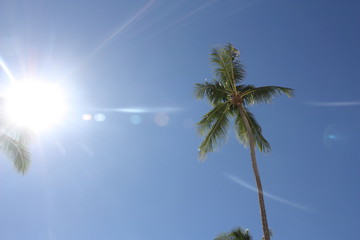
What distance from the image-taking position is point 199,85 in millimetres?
16547

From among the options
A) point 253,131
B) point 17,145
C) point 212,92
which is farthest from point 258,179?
point 17,145

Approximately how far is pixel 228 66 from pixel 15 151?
12125 mm

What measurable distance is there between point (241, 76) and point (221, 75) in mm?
1121

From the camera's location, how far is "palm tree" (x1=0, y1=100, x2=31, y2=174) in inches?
582

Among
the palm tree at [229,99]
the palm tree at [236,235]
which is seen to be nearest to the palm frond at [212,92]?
the palm tree at [229,99]

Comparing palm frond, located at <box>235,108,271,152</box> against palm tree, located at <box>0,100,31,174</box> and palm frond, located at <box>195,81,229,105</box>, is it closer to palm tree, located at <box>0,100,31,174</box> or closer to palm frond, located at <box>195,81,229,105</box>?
palm frond, located at <box>195,81,229,105</box>

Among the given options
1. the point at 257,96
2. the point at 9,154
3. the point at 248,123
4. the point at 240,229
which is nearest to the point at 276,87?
the point at 257,96

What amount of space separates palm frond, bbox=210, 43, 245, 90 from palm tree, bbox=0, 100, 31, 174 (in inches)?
427

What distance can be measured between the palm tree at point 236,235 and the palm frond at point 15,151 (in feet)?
40.3

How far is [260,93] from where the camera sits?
15.9 meters

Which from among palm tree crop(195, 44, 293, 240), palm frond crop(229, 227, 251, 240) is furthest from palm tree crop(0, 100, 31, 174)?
palm frond crop(229, 227, 251, 240)

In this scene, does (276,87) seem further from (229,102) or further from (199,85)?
(199,85)

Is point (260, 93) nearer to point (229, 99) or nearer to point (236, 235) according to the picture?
point (229, 99)

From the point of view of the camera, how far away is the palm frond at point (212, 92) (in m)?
16.2
